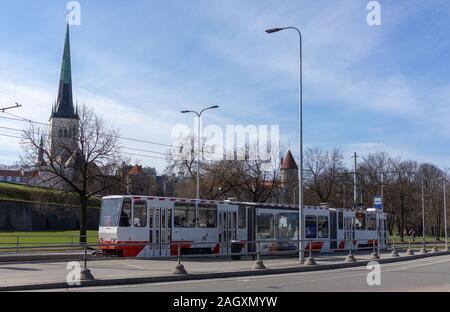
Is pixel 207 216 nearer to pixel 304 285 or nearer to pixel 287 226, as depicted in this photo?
pixel 287 226

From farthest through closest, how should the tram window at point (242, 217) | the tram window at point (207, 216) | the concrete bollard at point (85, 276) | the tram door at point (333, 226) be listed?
the tram door at point (333, 226) < the tram window at point (242, 217) < the tram window at point (207, 216) < the concrete bollard at point (85, 276)

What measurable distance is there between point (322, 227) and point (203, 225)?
1089cm

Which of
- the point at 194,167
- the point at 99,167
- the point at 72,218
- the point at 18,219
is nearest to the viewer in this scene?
the point at 99,167

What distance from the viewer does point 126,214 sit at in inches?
1045

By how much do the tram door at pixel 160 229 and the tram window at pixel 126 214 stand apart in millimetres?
1141

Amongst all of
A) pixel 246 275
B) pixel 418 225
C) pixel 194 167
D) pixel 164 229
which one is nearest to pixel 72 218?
pixel 194 167

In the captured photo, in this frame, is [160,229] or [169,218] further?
[169,218]

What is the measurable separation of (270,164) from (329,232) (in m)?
19.5

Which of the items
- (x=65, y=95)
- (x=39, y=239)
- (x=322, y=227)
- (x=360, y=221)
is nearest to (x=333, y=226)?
(x=322, y=227)

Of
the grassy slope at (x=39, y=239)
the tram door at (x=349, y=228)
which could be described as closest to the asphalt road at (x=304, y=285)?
the grassy slope at (x=39, y=239)

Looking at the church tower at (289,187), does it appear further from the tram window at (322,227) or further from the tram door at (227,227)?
the tram door at (227,227)

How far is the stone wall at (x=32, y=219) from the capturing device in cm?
8106
